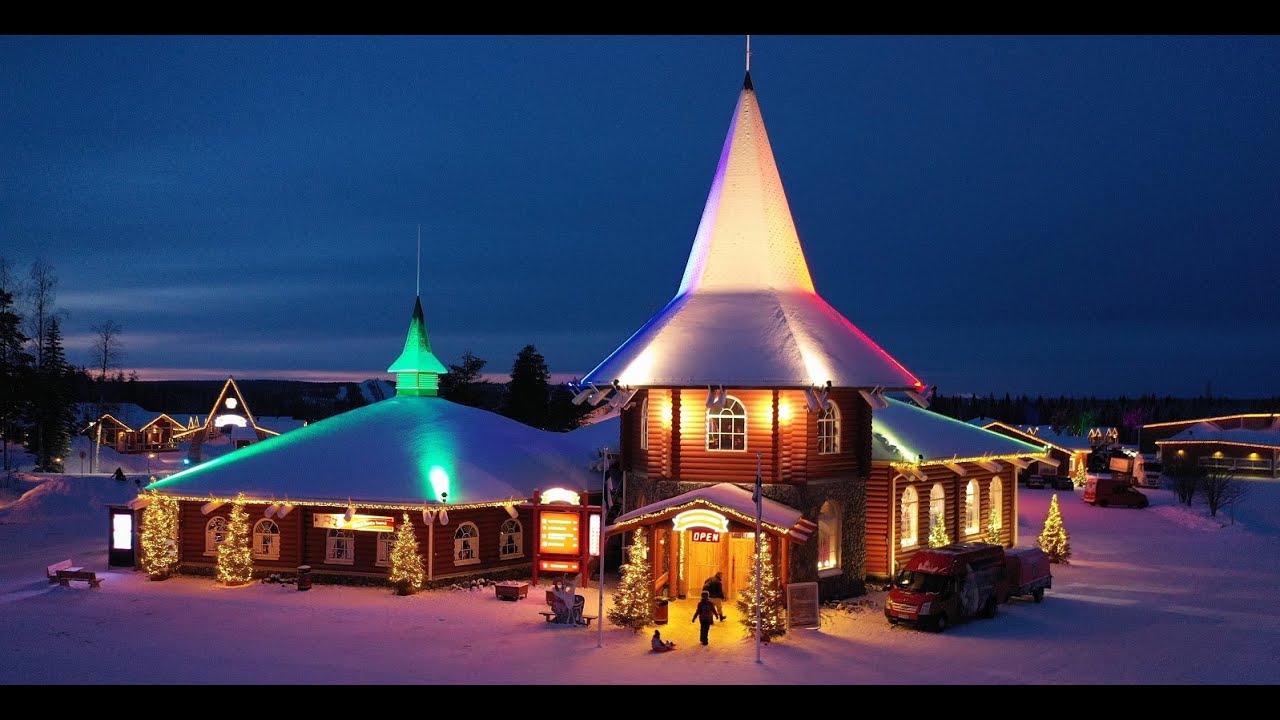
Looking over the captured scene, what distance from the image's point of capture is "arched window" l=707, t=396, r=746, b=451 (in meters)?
24.3

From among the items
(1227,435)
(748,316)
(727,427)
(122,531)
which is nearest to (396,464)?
(122,531)

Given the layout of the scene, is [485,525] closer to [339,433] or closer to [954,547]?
[339,433]

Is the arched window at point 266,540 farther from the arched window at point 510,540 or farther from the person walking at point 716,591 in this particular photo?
the person walking at point 716,591

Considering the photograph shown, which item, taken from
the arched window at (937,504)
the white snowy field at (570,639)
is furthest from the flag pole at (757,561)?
the arched window at (937,504)

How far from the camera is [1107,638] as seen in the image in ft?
65.6

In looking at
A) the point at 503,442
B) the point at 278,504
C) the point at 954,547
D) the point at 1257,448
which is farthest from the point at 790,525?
the point at 1257,448

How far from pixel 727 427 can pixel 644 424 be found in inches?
97.4

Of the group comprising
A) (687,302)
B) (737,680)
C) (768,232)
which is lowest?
(737,680)

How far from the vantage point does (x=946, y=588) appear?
21.0 metres

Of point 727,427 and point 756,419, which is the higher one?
point 756,419

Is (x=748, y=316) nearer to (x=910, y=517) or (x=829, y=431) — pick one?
(x=829, y=431)

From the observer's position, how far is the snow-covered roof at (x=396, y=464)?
26031mm

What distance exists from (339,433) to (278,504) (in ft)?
13.2

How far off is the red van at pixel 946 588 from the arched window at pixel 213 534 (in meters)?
18.1
